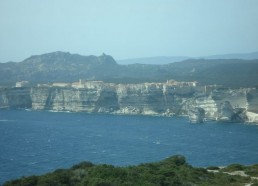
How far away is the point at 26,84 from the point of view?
305 ft

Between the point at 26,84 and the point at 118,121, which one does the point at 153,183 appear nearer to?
the point at 118,121

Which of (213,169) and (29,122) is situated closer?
(213,169)

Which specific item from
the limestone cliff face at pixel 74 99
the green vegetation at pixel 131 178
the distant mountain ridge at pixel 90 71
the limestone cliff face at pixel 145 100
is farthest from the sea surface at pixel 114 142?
the distant mountain ridge at pixel 90 71

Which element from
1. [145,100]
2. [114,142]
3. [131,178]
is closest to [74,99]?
[145,100]

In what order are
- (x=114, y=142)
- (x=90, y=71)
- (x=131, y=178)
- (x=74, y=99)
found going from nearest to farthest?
(x=131, y=178) < (x=114, y=142) < (x=74, y=99) < (x=90, y=71)

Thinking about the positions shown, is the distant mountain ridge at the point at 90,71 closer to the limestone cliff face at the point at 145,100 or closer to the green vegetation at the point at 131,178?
the limestone cliff face at the point at 145,100

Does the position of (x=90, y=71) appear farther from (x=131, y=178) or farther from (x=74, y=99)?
(x=131, y=178)

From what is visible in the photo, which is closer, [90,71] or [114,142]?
[114,142]

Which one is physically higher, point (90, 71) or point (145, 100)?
point (90, 71)

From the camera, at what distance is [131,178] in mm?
19688

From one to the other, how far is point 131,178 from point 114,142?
94.5 feet

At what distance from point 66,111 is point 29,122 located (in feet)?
50.6

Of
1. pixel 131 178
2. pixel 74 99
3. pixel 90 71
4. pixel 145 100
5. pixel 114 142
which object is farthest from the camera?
pixel 90 71

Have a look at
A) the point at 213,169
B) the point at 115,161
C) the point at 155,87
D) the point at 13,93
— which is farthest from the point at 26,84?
the point at 213,169
